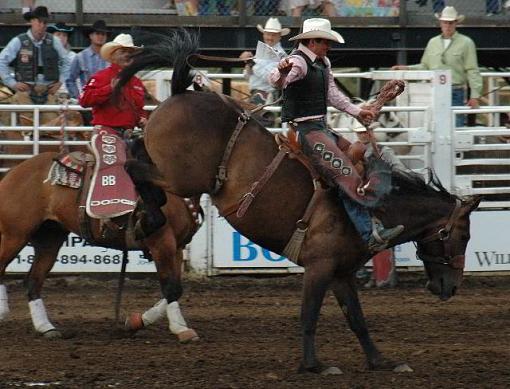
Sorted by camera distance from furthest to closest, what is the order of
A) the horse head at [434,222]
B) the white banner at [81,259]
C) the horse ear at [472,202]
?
1. the white banner at [81,259]
2. the horse ear at [472,202]
3. the horse head at [434,222]

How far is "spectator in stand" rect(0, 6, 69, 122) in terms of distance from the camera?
1218 centimetres

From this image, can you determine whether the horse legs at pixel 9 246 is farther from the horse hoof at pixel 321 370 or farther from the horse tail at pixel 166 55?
the horse hoof at pixel 321 370

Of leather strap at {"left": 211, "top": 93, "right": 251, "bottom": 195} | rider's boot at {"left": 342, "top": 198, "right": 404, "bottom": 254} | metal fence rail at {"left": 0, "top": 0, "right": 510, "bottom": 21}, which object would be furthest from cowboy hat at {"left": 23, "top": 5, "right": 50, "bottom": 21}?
rider's boot at {"left": 342, "top": 198, "right": 404, "bottom": 254}

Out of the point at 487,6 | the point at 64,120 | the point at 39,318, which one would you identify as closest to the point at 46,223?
the point at 39,318

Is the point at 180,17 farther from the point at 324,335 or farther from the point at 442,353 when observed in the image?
the point at 442,353

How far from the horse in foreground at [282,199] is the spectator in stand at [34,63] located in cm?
→ 476

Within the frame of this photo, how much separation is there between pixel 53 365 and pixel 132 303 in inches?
110

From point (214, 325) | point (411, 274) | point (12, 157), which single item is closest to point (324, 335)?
point (214, 325)

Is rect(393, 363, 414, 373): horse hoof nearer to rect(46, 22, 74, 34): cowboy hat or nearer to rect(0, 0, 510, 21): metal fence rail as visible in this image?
rect(46, 22, 74, 34): cowboy hat

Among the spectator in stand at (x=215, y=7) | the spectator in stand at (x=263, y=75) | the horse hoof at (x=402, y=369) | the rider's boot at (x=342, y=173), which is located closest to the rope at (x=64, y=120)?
the spectator in stand at (x=263, y=75)

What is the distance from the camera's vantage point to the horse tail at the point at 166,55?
301 inches

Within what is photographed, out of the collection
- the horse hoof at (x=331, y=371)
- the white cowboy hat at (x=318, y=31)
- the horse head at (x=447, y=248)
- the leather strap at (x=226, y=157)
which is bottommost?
the horse hoof at (x=331, y=371)

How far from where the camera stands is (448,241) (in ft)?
25.2

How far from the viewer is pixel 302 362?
7.39 m
